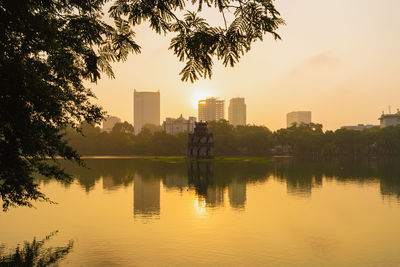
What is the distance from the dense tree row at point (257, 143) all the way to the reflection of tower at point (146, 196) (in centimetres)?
9672

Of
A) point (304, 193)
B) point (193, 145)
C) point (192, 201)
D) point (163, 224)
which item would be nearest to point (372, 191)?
point (304, 193)

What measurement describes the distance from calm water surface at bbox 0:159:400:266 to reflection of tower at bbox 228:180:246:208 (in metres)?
0.10

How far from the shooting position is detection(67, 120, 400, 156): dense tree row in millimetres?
154375

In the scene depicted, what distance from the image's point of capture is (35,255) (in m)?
20.3

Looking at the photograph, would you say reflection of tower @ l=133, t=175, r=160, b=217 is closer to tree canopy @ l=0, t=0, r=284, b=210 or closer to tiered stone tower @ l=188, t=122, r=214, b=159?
tree canopy @ l=0, t=0, r=284, b=210

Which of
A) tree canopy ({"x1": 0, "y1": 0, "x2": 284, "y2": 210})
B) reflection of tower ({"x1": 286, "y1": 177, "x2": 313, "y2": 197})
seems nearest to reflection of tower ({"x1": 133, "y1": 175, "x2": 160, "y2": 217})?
reflection of tower ({"x1": 286, "y1": 177, "x2": 313, "y2": 197})

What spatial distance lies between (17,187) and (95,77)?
373 cm

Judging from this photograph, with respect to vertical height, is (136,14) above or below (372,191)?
above

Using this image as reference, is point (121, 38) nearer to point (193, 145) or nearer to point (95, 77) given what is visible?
point (95, 77)

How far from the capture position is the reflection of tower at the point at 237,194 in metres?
36.7

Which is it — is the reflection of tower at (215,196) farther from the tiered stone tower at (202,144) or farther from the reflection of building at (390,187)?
the tiered stone tower at (202,144)

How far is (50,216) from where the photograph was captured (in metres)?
30.8

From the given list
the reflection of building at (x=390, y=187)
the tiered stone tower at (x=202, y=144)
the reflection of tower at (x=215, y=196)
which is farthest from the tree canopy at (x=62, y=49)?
the tiered stone tower at (x=202, y=144)

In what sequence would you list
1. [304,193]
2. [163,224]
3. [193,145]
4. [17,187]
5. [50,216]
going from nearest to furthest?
[17,187], [163,224], [50,216], [304,193], [193,145]
